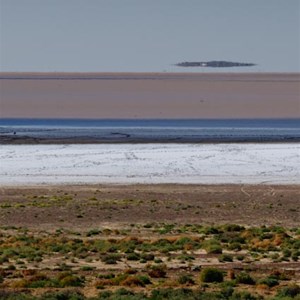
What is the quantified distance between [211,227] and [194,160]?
2450 cm

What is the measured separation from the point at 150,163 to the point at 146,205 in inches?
599

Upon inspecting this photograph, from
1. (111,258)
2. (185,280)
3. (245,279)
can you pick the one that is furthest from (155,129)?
(185,280)

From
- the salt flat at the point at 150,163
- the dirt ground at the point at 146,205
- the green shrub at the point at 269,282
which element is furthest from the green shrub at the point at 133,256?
the salt flat at the point at 150,163

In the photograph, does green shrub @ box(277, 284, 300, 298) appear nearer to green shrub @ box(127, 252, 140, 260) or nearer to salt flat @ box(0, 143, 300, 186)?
green shrub @ box(127, 252, 140, 260)

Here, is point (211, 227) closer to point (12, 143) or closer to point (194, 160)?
point (194, 160)

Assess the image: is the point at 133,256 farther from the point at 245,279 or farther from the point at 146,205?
the point at 146,205

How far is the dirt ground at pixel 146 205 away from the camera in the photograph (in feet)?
138

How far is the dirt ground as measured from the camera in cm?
4203

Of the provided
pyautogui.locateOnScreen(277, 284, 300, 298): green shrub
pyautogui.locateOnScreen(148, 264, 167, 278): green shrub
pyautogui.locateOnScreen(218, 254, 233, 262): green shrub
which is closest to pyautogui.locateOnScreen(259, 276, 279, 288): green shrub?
pyautogui.locateOnScreen(277, 284, 300, 298): green shrub

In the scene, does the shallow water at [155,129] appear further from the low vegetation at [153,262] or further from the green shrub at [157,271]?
the green shrub at [157,271]

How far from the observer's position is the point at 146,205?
46406 millimetres

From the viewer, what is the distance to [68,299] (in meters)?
21.8

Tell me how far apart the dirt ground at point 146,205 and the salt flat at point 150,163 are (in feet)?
9.44

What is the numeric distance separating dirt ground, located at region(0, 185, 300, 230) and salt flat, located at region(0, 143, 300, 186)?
2878mm
